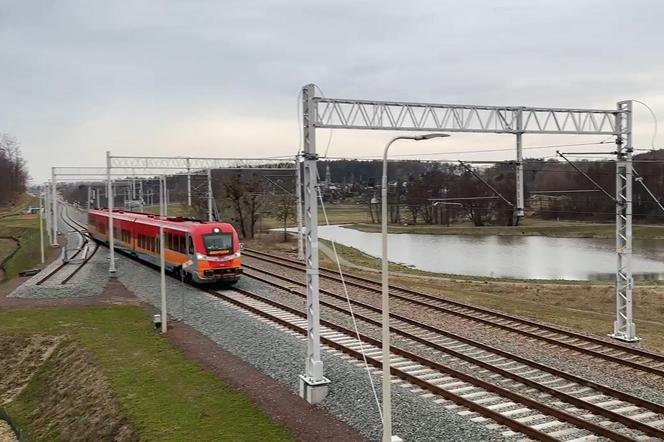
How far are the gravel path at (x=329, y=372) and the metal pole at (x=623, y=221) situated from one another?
→ 33.9 feet

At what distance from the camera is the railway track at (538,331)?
54.9ft

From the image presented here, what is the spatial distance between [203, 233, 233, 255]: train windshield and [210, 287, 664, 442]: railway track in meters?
10.2

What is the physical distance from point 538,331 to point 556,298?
Answer: 45.3ft

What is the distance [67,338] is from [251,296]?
322 inches

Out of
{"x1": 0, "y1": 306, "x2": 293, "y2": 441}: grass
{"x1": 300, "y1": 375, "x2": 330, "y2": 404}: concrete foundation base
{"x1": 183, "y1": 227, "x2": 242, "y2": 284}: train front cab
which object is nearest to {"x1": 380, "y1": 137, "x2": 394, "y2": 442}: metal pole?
{"x1": 0, "y1": 306, "x2": 293, "y2": 441}: grass

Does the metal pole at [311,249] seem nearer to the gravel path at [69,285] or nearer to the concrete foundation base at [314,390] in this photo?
the concrete foundation base at [314,390]

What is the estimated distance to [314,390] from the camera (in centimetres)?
1312

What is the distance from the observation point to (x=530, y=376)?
15031mm

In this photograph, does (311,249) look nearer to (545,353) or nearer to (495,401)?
(495,401)

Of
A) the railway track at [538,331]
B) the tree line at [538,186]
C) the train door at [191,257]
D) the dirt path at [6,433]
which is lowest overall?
the dirt path at [6,433]

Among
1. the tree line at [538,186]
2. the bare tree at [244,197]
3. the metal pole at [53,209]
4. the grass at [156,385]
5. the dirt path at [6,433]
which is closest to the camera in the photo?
the grass at [156,385]

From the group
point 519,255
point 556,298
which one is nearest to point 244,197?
point 519,255

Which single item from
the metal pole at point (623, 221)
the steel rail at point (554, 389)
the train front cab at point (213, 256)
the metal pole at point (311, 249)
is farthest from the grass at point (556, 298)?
the metal pole at point (311, 249)

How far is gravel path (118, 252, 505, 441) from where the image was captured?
11.5m
